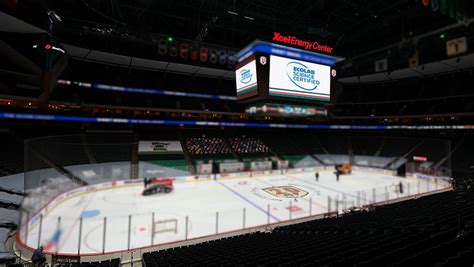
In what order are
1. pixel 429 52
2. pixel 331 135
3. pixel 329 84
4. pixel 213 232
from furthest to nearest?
pixel 331 135 < pixel 429 52 < pixel 329 84 < pixel 213 232

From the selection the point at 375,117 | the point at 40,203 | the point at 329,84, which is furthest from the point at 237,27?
the point at 375,117

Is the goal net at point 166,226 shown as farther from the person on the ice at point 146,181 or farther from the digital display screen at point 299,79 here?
the digital display screen at point 299,79

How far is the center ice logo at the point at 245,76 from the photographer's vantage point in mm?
9658

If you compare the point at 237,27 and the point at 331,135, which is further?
the point at 331,135

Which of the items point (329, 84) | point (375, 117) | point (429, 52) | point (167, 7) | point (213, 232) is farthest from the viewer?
point (375, 117)

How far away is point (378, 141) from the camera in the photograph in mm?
30422

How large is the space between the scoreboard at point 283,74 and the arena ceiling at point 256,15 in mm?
2255

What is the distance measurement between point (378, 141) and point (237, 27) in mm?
24909

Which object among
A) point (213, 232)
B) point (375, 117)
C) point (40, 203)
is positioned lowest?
point (213, 232)

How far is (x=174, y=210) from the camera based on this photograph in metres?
12.6

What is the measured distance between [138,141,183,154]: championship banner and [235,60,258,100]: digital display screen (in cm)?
1384

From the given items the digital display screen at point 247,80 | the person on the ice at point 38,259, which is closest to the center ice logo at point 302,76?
the digital display screen at point 247,80

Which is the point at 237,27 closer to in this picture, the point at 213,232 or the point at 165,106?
the point at 165,106

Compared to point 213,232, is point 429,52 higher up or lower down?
higher up
